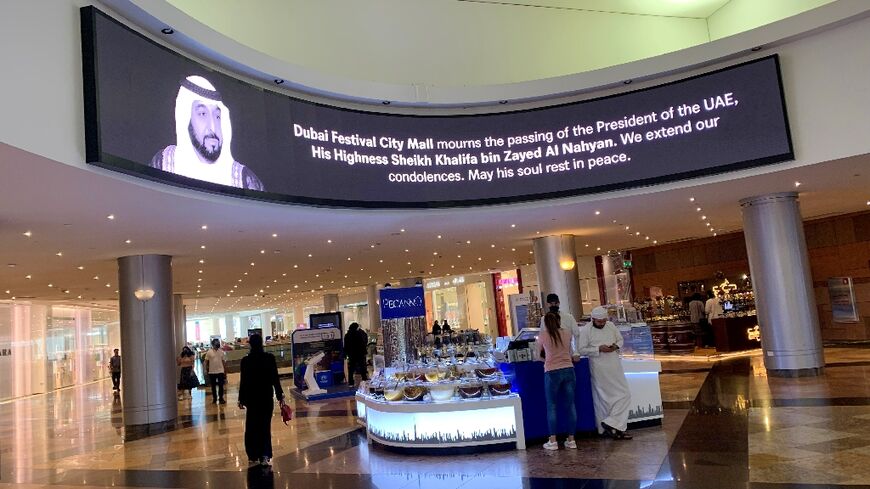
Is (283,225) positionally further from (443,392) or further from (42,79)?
(42,79)

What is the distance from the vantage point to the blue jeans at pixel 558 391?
6.45 m

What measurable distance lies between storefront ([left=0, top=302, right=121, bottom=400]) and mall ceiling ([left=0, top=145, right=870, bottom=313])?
4627 mm

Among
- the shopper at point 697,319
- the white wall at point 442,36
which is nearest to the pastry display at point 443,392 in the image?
the white wall at point 442,36

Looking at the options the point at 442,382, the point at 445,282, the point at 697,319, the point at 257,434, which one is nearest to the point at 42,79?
the point at 257,434

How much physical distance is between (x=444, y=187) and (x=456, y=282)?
76.0 feet

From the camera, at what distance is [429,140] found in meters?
10.3

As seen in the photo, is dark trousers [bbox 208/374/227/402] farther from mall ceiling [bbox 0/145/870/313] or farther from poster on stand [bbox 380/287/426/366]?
poster on stand [bbox 380/287/426/366]

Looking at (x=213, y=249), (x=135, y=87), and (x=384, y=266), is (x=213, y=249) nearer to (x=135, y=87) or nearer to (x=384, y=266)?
(x=135, y=87)

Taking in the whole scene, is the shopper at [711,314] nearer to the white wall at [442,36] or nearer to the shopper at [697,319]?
the shopper at [697,319]

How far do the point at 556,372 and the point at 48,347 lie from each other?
24.6 meters

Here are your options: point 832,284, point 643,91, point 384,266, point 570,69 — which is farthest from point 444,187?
point 832,284

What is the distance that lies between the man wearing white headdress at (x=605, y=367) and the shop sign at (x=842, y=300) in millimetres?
12277

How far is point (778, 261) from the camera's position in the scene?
1099cm

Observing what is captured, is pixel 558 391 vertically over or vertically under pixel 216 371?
under
